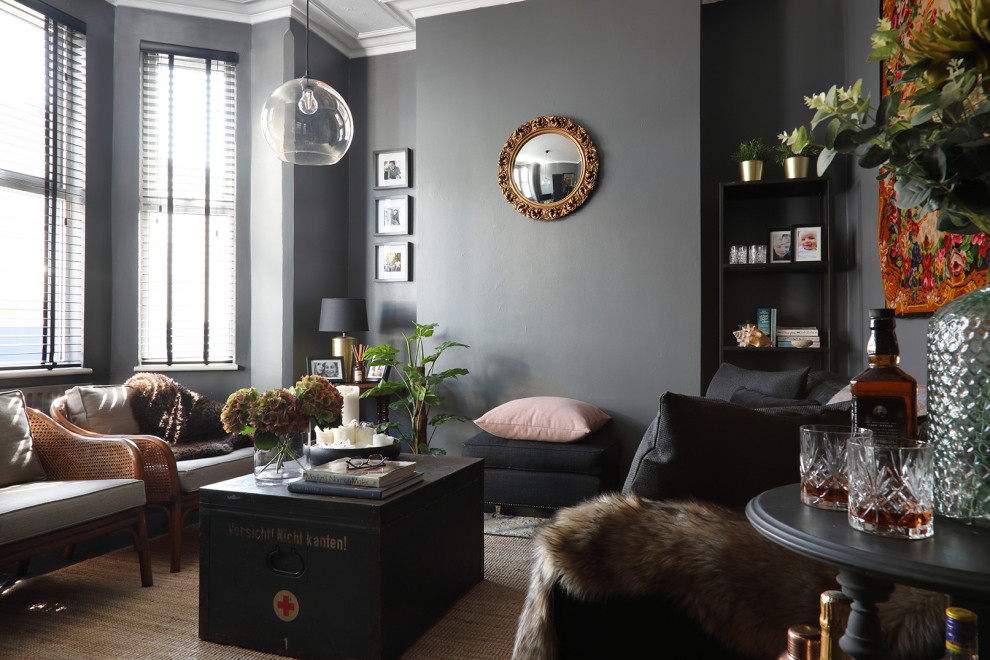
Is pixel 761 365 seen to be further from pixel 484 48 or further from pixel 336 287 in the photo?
pixel 336 287

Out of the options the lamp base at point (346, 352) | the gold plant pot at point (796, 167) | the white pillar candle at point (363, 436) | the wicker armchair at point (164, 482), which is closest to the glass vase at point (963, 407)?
the white pillar candle at point (363, 436)

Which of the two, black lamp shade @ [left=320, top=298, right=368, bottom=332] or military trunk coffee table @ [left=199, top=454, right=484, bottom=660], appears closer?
military trunk coffee table @ [left=199, top=454, right=484, bottom=660]

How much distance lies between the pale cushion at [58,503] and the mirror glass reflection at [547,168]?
275cm

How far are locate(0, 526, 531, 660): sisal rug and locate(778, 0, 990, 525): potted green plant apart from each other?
1612 millimetres

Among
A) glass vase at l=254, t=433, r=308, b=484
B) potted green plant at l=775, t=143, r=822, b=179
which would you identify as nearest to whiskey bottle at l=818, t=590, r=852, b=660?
glass vase at l=254, t=433, r=308, b=484

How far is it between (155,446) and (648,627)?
2450 millimetres

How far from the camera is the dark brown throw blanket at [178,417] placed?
3352 mm

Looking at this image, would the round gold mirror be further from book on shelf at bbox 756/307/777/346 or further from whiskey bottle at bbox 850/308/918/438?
whiskey bottle at bbox 850/308/918/438

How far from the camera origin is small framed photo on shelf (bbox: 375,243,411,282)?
4.89m

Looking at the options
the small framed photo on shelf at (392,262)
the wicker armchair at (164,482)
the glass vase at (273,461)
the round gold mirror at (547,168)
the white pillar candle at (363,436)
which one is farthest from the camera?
the small framed photo on shelf at (392,262)

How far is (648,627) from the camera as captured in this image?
116 cm

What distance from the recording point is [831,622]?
2.60 feet

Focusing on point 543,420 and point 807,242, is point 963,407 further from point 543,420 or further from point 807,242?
point 807,242

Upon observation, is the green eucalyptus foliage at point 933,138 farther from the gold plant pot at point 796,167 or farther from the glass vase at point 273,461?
→ the gold plant pot at point 796,167
